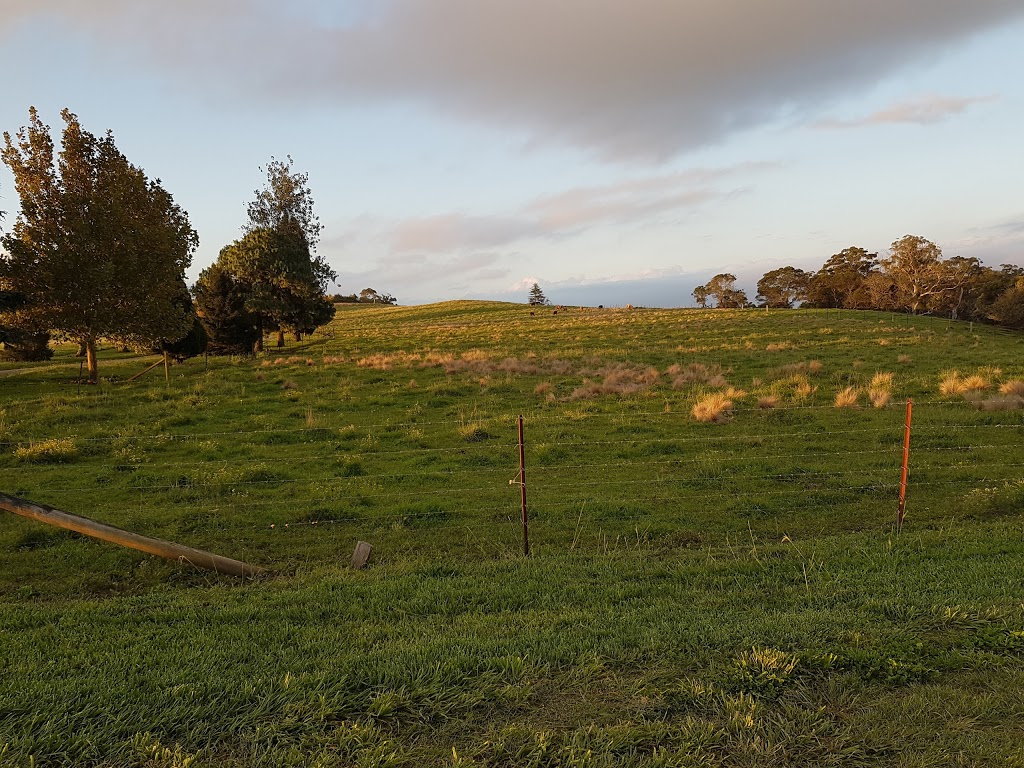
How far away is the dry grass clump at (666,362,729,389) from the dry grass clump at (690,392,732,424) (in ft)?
13.0

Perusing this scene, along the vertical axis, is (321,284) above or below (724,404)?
above

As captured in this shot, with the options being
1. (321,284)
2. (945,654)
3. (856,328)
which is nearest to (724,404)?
(945,654)

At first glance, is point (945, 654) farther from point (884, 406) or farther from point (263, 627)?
point (884, 406)

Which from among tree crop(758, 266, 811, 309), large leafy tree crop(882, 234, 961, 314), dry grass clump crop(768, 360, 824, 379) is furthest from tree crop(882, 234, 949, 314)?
dry grass clump crop(768, 360, 824, 379)

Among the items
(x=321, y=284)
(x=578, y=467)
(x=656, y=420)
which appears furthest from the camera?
(x=321, y=284)

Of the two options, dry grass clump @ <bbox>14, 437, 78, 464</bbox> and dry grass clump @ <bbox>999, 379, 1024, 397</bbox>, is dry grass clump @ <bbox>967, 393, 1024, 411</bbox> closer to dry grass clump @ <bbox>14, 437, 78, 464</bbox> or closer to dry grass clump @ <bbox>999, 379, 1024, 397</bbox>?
dry grass clump @ <bbox>999, 379, 1024, 397</bbox>

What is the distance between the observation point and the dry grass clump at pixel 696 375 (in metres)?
20.0

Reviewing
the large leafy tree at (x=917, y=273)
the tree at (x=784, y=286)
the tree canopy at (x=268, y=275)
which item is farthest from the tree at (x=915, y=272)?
the tree canopy at (x=268, y=275)

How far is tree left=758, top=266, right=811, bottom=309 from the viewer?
294ft

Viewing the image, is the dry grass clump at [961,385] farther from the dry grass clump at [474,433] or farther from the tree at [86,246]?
the tree at [86,246]

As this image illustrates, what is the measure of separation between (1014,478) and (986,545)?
440cm

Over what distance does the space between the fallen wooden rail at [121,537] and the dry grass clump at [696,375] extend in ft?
52.6

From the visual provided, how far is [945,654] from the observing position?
3.99 metres

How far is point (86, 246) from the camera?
22.2 m
